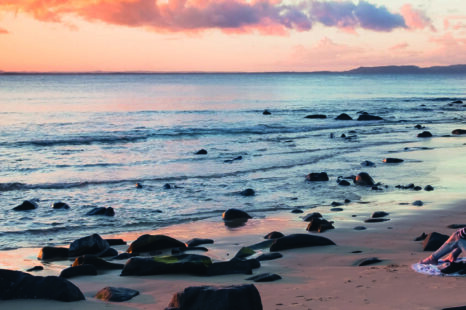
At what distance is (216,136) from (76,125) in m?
10.4

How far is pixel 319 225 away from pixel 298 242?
4.78ft

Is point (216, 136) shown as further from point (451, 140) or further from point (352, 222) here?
point (352, 222)

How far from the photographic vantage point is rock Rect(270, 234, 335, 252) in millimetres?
10134

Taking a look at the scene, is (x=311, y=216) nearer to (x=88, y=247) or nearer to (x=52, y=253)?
(x=88, y=247)

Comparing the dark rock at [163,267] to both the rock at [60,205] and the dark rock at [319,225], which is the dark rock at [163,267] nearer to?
the dark rock at [319,225]

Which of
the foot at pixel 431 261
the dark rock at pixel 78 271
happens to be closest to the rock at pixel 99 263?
the dark rock at pixel 78 271

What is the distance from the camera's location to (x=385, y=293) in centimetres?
697

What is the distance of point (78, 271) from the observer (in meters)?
8.90

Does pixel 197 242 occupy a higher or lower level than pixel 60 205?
higher

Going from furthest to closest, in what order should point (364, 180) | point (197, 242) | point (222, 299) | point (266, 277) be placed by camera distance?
point (364, 180)
point (197, 242)
point (266, 277)
point (222, 299)

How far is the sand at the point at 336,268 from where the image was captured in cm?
685

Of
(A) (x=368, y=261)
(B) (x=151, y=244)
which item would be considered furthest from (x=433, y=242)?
(B) (x=151, y=244)

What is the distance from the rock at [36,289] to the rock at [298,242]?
3.77 meters

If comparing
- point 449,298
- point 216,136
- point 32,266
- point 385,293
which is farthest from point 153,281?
point 216,136
